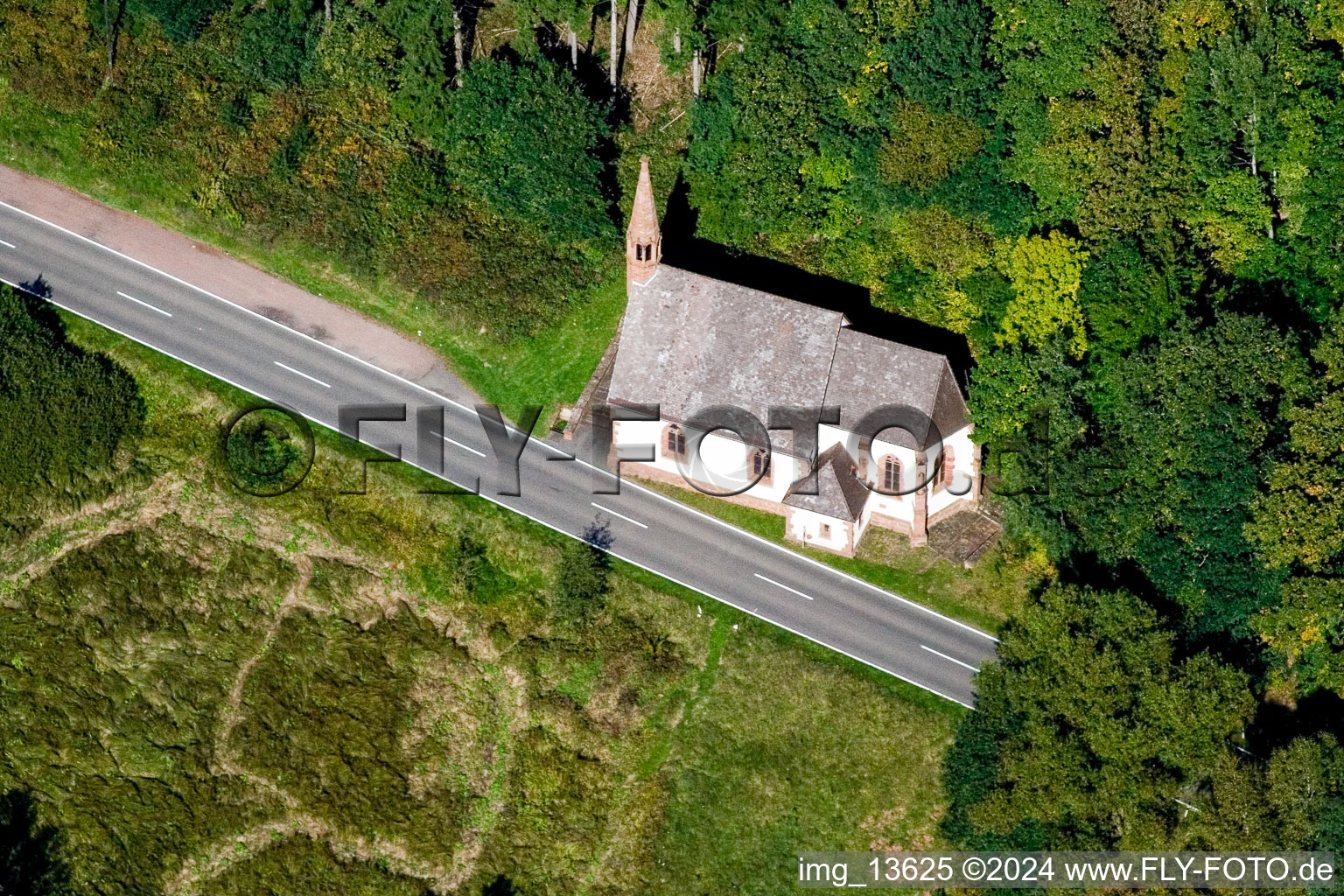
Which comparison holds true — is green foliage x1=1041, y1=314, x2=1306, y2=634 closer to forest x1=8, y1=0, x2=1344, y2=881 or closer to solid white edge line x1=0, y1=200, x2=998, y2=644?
forest x1=8, y1=0, x2=1344, y2=881

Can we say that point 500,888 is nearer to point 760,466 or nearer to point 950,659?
point 760,466

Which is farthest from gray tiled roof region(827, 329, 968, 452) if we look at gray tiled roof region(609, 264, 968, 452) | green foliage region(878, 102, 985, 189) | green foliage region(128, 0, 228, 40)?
green foliage region(128, 0, 228, 40)

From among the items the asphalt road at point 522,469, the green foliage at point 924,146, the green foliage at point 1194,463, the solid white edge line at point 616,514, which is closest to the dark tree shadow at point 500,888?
the asphalt road at point 522,469

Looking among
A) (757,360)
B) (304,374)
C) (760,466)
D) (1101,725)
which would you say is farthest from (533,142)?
(1101,725)

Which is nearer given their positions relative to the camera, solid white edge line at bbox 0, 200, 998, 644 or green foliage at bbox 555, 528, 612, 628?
green foliage at bbox 555, 528, 612, 628

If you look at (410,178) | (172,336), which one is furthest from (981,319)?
(172,336)
